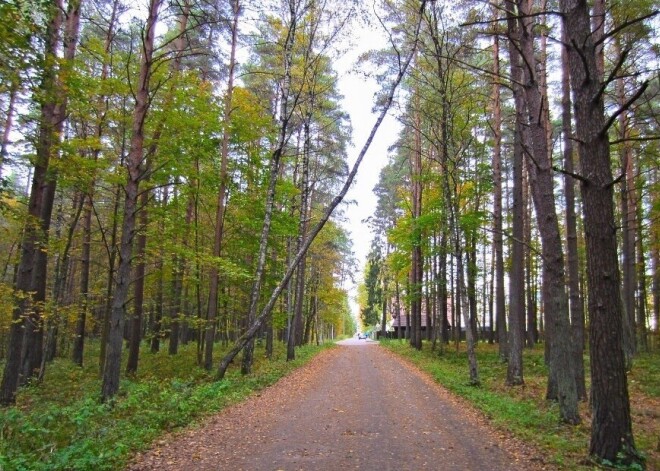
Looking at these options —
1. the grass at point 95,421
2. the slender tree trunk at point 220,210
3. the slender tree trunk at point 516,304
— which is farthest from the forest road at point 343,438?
the slender tree trunk at point 220,210

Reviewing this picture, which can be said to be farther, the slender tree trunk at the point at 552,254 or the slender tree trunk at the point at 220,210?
the slender tree trunk at the point at 220,210

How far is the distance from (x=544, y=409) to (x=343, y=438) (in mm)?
4794

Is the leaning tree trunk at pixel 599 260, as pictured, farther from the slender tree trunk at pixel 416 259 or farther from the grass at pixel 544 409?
the slender tree trunk at pixel 416 259

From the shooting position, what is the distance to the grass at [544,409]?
577cm

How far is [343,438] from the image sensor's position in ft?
21.1

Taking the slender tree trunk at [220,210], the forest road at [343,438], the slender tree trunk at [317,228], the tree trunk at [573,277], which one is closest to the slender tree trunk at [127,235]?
the forest road at [343,438]

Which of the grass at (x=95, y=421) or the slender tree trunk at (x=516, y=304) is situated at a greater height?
the slender tree trunk at (x=516, y=304)

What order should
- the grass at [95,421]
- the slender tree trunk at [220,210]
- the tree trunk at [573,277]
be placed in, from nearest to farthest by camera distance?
1. the grass at [95,421]
2. the tree trunk at [573,277]
3. the slender tree trunk at [220,210]

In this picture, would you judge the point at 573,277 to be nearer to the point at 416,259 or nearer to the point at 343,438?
the point at 343,438

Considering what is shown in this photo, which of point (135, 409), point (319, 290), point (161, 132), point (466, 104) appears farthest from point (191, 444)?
point (319, 290)

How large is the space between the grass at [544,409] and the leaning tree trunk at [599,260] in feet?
1.51

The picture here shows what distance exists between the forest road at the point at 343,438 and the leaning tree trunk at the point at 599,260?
3.08ft

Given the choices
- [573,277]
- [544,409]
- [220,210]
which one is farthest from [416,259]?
[544,409]

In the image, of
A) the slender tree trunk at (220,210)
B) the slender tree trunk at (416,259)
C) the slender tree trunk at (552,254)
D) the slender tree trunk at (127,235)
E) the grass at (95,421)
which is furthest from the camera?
the slender tree trunk at (416,259)
